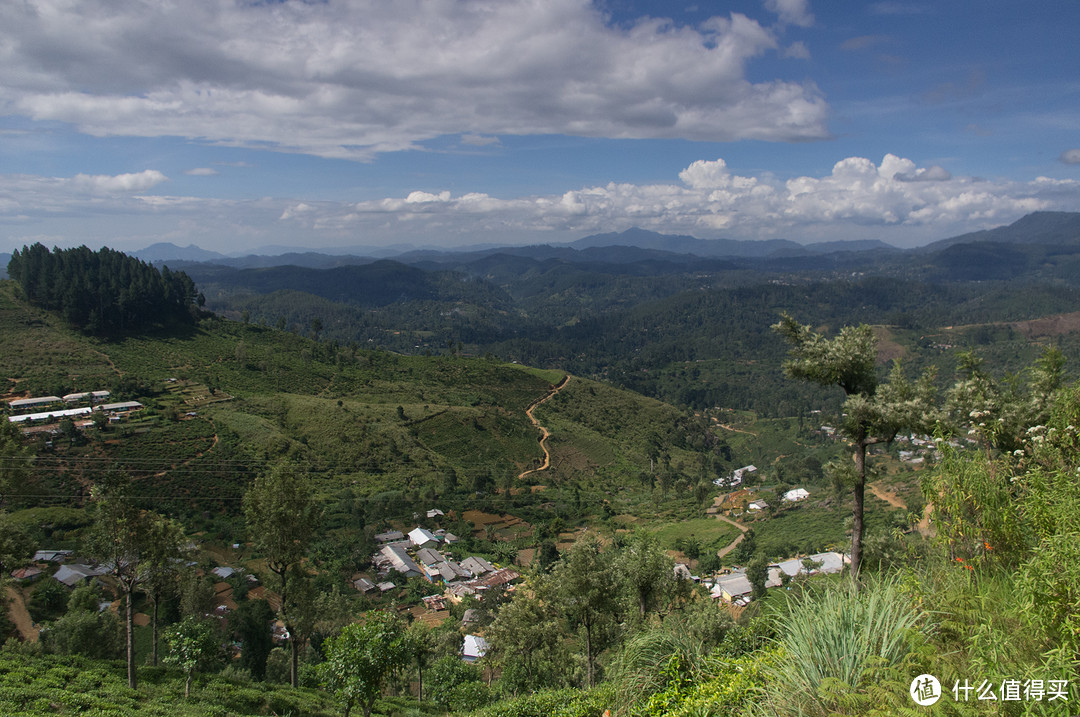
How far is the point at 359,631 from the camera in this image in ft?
33.9

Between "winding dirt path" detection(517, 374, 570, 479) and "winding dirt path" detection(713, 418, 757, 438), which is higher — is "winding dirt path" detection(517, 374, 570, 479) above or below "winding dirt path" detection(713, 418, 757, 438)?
above

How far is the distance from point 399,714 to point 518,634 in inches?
152

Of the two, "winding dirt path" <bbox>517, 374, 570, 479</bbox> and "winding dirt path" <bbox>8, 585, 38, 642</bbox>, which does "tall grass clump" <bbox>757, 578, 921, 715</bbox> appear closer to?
"winding dirt path" <bbox>8, 585, 38, 642</bbox>

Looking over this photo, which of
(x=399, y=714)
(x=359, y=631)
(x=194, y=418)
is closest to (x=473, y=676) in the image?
(x=399, y=714)

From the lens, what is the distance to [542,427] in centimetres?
7881

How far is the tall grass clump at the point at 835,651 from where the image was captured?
3.74 metres

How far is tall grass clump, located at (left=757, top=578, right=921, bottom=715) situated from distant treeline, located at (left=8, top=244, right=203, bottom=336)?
263 feet

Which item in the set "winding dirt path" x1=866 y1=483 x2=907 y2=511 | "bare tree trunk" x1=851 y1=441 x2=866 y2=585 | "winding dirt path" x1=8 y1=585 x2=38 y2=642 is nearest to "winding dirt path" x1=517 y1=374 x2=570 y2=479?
"winding dirt path" x1=866 y1=483 x2=907 y2=511

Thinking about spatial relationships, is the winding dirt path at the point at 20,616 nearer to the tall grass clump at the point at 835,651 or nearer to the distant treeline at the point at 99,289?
the tall grass clump at the point at 835,651

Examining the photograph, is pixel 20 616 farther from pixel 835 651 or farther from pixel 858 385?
pixel 858 385

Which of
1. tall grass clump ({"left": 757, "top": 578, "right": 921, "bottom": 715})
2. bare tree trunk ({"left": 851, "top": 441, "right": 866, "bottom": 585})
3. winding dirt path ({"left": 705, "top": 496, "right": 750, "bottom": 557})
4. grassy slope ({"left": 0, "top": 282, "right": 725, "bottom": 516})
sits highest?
tall grass clump ({"left": 757, "top": 578, "right": 921, "bottom": 715})

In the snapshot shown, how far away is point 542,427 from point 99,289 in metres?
59.6

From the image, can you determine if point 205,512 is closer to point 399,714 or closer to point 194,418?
point 194,418

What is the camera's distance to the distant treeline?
63.2 m
